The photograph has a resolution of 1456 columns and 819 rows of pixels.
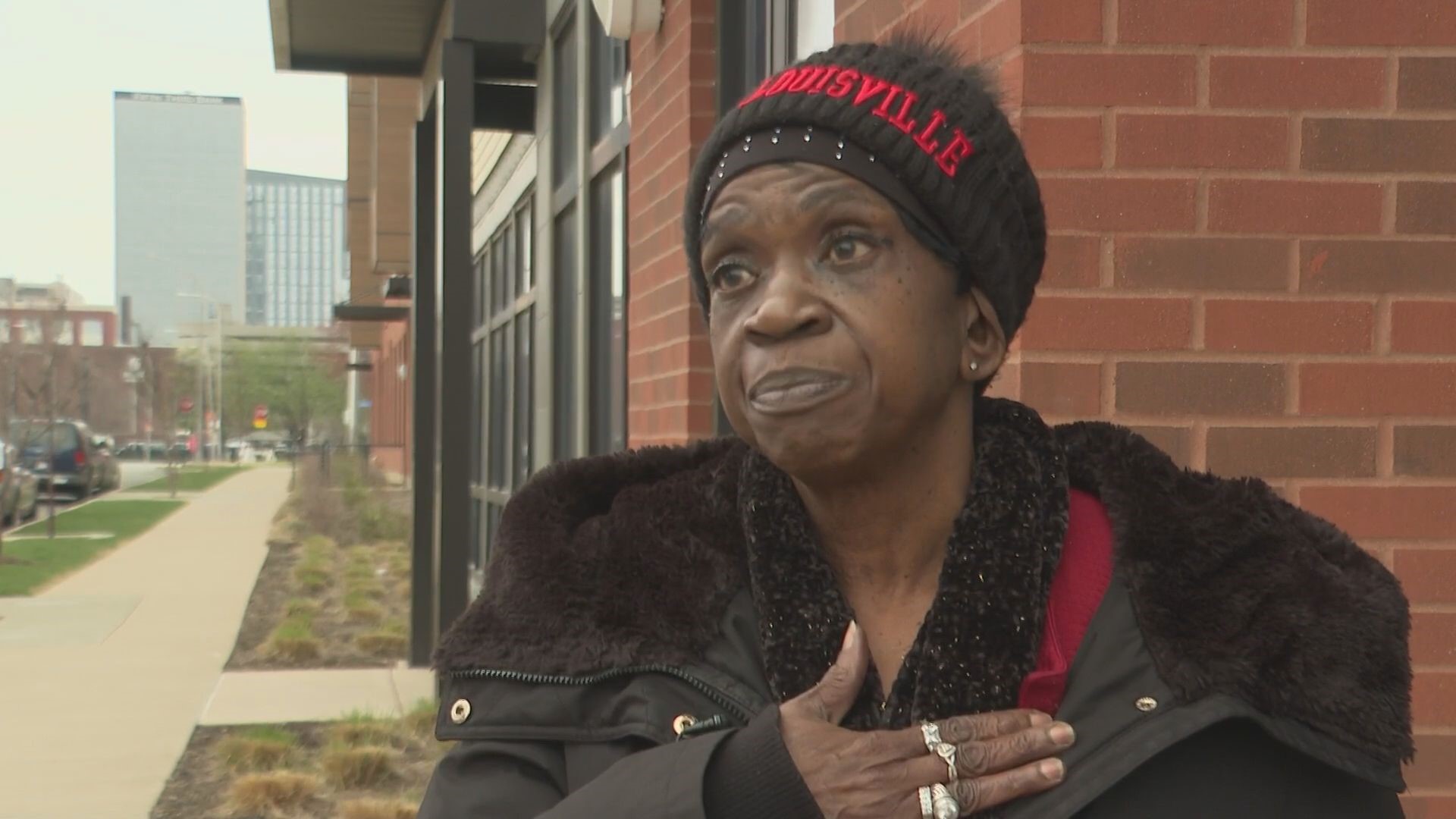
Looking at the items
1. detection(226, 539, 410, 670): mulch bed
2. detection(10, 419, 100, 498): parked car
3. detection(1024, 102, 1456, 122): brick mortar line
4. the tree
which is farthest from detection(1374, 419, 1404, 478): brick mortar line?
the tree

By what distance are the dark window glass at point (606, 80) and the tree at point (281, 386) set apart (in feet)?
174

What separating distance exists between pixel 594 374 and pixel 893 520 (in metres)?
5.73

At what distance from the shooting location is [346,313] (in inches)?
952

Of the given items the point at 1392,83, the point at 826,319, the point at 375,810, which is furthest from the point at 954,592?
the point at 375,810

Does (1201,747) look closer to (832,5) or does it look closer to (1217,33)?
(1217,33)

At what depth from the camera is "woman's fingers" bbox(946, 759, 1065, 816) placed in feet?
5.25

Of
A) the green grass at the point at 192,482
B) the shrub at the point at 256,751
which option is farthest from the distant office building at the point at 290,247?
the shrub at the point at 256,751

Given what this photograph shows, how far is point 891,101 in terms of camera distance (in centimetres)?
173

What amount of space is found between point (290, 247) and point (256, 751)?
176 m

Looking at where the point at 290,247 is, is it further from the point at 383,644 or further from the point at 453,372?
the point at 453,372

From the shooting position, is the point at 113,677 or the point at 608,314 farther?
the point at 113,677

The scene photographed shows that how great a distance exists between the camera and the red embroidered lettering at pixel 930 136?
1.72 m

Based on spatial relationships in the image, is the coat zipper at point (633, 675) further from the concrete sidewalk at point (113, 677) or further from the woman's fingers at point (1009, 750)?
the concrete sidewalk at point (113, 677)

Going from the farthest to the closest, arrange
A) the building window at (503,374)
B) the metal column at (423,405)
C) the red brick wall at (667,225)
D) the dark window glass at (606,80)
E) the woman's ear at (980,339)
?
1. the building window at (503,374)
2. the metal column at (423,405)
3. the dark window glass at (606,80)
4. the red brick wall at (667,225)
5. the woman's ear at (980,339)
